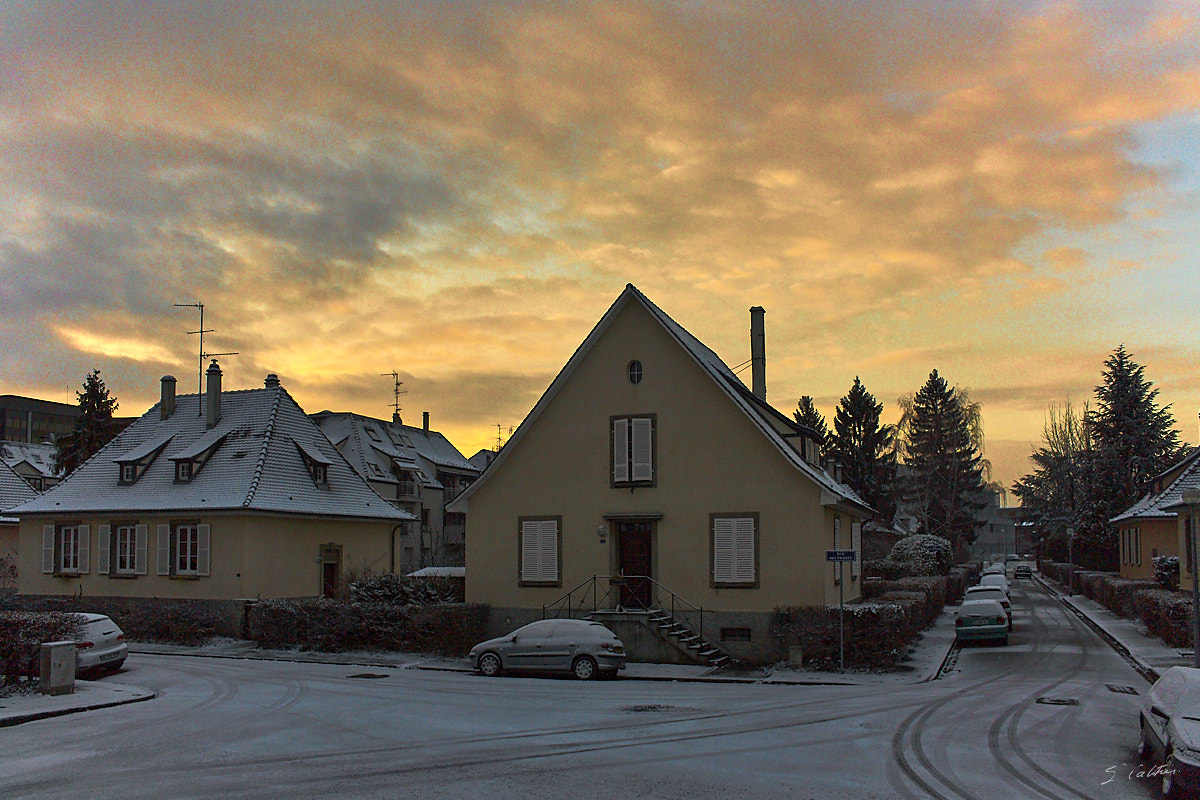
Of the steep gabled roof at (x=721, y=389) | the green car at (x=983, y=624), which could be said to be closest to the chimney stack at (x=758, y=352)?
the steep gabled roof at (x=721, y=389)

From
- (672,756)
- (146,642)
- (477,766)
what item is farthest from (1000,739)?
(146,642)

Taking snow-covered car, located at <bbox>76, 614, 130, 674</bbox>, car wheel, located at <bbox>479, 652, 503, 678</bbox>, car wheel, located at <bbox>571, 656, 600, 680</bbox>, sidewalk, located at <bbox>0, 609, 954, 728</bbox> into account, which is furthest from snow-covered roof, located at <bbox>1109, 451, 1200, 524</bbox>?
snow-covered car, located at <bbox>76, 614, 130, 674</bbox>

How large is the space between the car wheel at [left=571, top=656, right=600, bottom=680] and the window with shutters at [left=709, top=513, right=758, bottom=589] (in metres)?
5.18

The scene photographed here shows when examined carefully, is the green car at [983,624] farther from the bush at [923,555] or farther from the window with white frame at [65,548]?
the window with white frame at [65,548]

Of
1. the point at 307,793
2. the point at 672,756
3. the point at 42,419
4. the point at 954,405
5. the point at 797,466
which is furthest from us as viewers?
the point at 42,419

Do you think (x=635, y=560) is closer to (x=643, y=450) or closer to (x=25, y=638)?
(x=643, y=450)

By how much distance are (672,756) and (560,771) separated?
1739 mm

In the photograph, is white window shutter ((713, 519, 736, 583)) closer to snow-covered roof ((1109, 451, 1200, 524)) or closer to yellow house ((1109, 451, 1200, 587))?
snow-covered roof ((1109, 451, 1200, 524))

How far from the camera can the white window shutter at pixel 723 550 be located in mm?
26078

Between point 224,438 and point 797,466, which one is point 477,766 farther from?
point 224,438

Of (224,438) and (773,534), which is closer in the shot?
(773,534)

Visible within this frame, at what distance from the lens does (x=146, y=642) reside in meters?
30.9

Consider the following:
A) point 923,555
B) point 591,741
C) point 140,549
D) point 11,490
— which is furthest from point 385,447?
point 591,741

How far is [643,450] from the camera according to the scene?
Answer: 27.7m
